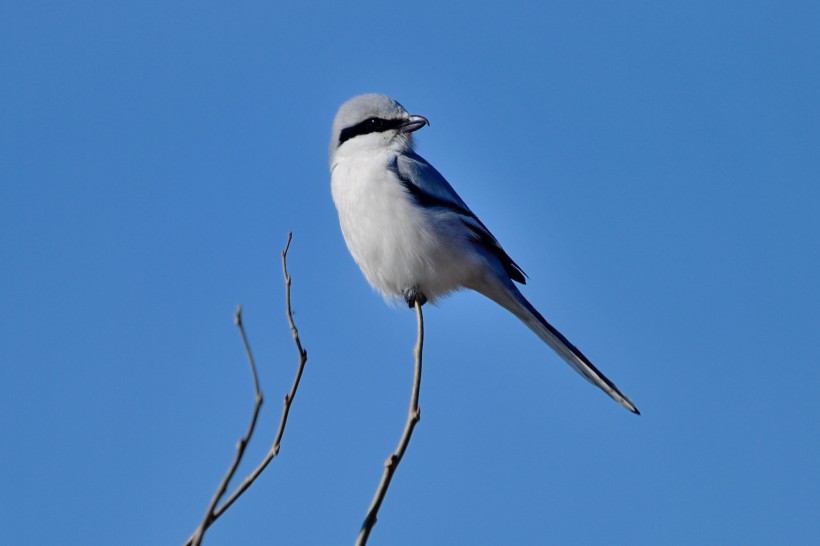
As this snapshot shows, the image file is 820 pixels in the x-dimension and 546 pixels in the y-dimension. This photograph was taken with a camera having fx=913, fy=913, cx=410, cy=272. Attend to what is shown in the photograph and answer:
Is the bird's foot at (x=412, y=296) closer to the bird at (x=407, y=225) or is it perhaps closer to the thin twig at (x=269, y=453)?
the bird at (x=407, y=225)

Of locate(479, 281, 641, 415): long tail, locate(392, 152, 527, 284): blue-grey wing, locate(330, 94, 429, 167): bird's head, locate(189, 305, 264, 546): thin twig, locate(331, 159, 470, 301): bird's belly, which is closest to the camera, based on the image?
locate(189, 305, 264, 546): thin twig

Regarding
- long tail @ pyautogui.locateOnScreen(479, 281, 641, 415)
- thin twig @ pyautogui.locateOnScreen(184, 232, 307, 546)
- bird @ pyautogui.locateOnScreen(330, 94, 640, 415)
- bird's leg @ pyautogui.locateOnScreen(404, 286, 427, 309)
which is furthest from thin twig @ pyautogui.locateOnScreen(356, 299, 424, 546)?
bird's leg @ pyautogui.locateOnScreen(404, 286, 427, 309)

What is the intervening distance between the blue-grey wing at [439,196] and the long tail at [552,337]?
18 centimetres

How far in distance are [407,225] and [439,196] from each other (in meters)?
0.34

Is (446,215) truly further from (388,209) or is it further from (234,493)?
(234,493)

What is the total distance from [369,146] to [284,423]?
9.56 feet

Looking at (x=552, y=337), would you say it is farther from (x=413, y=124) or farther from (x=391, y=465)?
(x=391, y=465)

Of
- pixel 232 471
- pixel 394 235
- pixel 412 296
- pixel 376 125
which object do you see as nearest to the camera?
pixel 232 471

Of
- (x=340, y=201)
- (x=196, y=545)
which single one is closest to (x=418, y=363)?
(x=196, y=545)

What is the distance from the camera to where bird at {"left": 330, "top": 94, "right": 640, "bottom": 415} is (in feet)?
15.6

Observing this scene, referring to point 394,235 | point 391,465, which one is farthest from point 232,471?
point 394,235

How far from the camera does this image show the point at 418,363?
8.32ft

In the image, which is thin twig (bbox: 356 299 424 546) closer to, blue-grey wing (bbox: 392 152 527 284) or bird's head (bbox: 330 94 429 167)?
blue-grey wing (bbox: 392 152 527 284)

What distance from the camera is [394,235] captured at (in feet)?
15.6
